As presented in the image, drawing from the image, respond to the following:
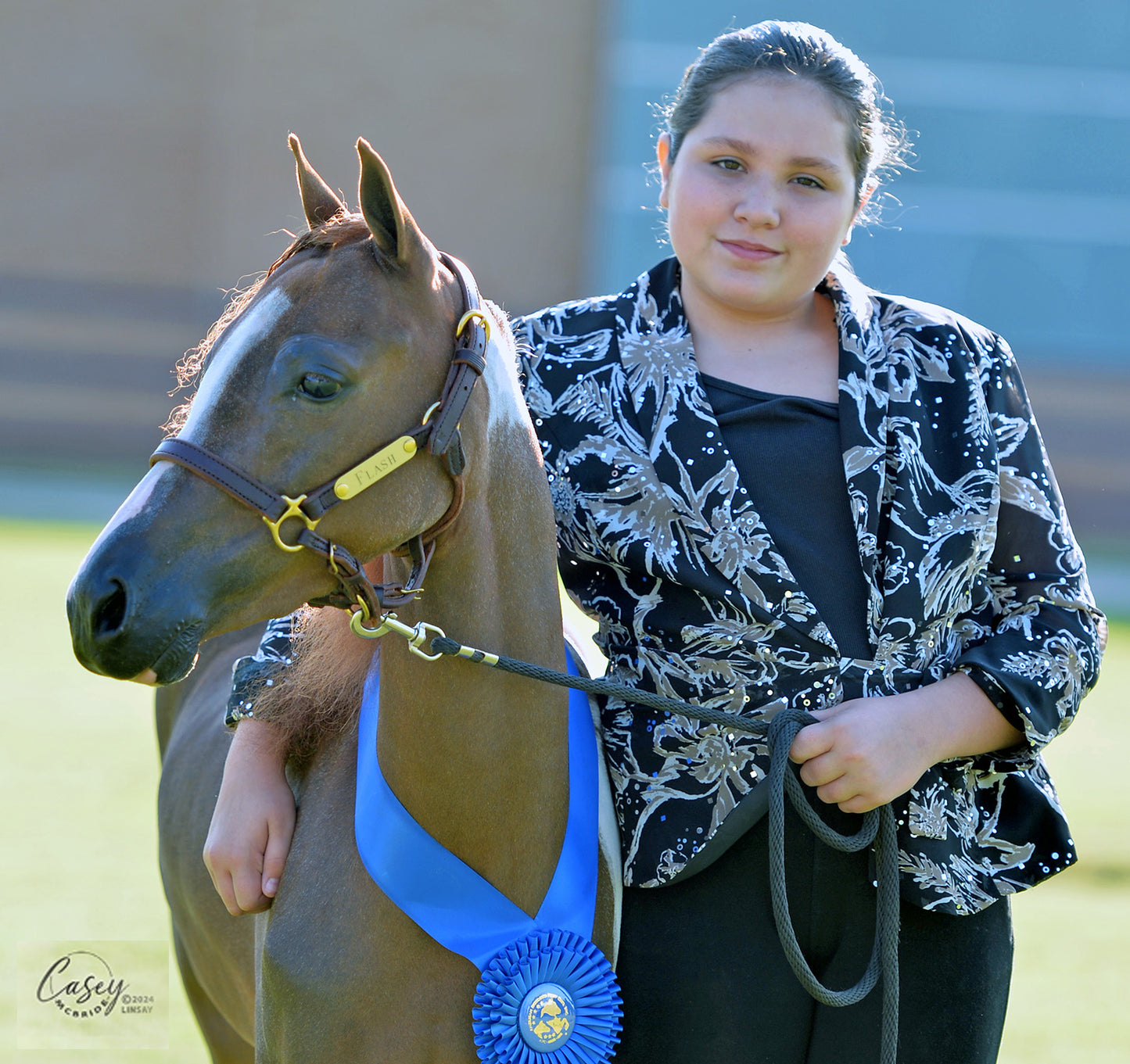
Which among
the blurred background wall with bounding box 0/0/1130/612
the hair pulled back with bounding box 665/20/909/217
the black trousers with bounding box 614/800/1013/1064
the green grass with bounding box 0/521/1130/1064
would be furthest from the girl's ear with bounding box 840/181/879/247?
the blurred background wall with bounding box 0/0/1130/612

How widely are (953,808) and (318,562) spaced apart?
3.29ft

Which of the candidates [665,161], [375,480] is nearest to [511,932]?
[375,480]

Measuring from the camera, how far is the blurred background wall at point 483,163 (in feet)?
54.8

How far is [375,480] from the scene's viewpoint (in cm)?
159

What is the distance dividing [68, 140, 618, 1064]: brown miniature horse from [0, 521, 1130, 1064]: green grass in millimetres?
2033

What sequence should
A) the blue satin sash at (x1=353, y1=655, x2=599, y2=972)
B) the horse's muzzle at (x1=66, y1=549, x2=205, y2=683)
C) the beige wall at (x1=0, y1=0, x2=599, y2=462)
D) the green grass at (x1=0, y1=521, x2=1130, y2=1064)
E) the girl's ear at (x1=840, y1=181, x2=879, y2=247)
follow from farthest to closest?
the beige wall at (x1=0, y1=0, x2=599, y2=462) → the green grass at (x1=0, y1=521, x2=1130, y2=1064) → the girl's ear at (x1=840, y1=181, x2=879, y2=247) → the blue satin sash at (x1=353, y1=655, x2=599, y2=972) → the horse's muzzle at (x1=66, y1=549, x2=205, y2=683)

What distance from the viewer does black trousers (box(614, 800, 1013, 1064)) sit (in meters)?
1.86

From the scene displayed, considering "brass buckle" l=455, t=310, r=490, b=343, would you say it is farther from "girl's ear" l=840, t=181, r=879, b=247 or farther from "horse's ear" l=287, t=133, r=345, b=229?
"girl's ear" l=840, t=181, r=879, b=247

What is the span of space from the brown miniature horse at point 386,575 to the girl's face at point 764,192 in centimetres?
39

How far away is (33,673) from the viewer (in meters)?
7.67

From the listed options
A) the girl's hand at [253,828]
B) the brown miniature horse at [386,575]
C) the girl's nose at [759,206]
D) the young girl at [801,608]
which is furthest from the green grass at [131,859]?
the girl's nose at [759,206]

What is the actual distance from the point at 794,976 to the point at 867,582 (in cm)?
58

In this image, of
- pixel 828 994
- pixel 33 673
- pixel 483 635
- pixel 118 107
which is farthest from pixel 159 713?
pixel 118 107

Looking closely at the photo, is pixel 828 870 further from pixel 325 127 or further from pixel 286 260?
pixel 325 127
